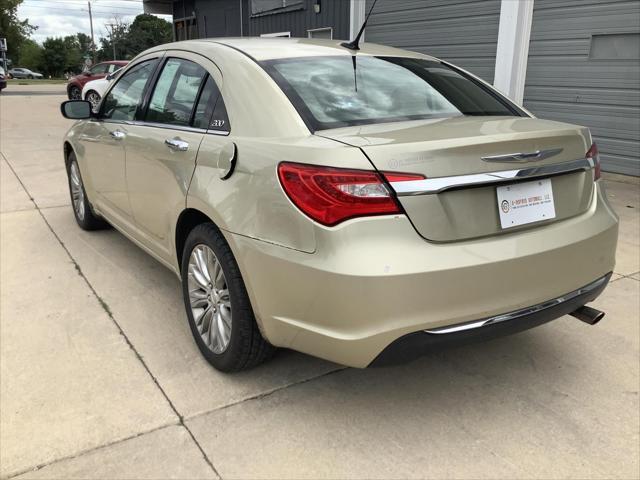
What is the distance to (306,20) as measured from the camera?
13.5 meters

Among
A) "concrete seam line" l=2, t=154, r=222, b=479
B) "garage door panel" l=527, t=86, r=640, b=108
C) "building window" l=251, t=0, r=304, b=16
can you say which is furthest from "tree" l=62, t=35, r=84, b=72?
"concrete seam line" l=2, t=154, r=222, b=479

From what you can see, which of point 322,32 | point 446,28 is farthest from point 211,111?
point 322,32

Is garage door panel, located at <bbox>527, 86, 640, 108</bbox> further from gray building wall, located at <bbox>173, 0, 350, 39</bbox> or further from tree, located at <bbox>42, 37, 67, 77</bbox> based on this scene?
tree, located at <bbox>42, 37, 67, 77</bbox>

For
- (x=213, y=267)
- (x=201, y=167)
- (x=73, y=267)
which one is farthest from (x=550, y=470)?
(x=73, y=267)

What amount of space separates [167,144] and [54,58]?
346ft

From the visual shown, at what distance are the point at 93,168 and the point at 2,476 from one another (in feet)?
8.79

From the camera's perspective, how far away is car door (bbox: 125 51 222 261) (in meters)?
2.88

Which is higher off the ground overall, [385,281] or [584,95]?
[584,95]

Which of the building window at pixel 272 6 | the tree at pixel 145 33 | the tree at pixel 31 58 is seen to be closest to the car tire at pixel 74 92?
the building window at pixel 272 6

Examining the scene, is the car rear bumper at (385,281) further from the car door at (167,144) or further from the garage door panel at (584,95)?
the garage door panel at (584,95)

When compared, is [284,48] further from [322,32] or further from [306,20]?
[306,20]

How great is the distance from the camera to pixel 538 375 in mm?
2859

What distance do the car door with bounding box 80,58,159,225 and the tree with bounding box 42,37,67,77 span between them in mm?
103775

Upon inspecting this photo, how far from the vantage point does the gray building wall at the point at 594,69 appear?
720 centimetres
